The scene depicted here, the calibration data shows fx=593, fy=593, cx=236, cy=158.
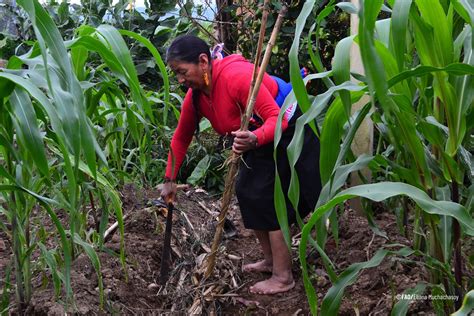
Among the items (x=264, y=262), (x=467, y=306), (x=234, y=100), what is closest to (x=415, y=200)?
(x=467, y=306)

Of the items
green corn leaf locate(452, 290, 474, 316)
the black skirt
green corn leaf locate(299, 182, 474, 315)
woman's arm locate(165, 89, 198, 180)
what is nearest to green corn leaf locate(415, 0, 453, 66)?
green corn leaf locate(299, 182, 474, 315)

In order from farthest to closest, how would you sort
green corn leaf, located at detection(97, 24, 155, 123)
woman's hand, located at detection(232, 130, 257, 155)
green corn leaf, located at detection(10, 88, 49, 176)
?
woman's hand, located at detection(232, 130, 257, 155), green corn leaf, located at detection(97, 24, 155, 123), green corn leaf, located at detection(10, 88, 49, 176)

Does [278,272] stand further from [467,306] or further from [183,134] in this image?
[467,306]

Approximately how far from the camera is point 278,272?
9.42 ft

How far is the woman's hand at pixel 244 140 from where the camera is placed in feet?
8.13

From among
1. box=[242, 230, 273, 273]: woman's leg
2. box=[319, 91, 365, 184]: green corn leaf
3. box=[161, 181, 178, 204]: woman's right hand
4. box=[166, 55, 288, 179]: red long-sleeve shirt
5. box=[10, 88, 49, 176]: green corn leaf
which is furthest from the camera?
box=[242, 230, 273, 273]: woman's leg

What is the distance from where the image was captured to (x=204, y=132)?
17.3 feet

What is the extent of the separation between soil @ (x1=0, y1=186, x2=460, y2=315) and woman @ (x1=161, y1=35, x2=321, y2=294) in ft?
0.55

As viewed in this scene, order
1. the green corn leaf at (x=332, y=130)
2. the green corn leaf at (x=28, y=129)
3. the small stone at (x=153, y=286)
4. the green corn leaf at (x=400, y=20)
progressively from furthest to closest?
the small stone at (x=153, y=286) < the green corn leaf at (x=332, y=130) < the green corn leaf at (x=28, y=129) < the green corn leaf at (x=400, y=20)

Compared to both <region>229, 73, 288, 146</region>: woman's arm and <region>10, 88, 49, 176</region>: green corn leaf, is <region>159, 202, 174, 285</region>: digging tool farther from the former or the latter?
<region>10, 88, 49, 176</region>: green corn leaf

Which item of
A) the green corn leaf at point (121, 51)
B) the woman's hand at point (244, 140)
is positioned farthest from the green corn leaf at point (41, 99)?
the woman's hand at point (244, 140)

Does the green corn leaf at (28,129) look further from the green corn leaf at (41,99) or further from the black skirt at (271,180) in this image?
the black skirt at (271,180)

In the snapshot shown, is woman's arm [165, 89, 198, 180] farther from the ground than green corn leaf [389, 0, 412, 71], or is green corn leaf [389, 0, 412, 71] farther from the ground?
green corn leaf [389, 0, 412, 71]

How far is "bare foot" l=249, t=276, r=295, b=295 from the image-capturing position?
2822mm
